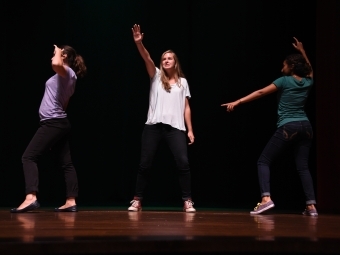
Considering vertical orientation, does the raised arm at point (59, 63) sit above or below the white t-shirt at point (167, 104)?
above

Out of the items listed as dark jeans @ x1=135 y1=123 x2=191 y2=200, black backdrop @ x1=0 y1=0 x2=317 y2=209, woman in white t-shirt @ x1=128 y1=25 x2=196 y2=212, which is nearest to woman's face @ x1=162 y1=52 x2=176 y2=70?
woman in white t-shirt @ x1=128 y1=25 x2=196 y2=212

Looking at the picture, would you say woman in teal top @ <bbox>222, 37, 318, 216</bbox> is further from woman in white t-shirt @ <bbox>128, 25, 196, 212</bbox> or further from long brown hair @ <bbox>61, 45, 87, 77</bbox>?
long brown hair @ <bbox>61, 45, 87, 77</bbox>

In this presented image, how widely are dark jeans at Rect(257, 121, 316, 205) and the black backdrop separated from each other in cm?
151

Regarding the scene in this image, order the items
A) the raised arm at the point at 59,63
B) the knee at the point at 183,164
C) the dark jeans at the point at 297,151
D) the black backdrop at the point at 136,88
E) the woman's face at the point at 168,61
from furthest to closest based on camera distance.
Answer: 1. the black backdrop at the point at 136,88
2. the woman's face at the point at 168,61
3. the knee at the point at 183,164
4. the dark jeans at the point at 297,151
5. the raised arm at the point at 59,63

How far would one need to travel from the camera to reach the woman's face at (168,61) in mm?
4711

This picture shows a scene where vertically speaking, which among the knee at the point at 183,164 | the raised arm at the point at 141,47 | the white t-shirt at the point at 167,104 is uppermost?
the raised arm at the point at 141,47

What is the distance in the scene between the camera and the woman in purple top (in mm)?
4160

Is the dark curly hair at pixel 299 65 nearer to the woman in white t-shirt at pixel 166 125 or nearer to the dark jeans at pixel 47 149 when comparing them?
the woman in white t-shirt at pixel 166 125

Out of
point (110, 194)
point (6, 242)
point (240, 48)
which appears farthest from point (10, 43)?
point (6, 242)

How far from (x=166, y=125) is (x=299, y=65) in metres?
1.08

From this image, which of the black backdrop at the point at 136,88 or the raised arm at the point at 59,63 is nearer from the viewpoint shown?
the raised arm at the point at 59,63

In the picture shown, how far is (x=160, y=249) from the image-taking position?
85.0 inches

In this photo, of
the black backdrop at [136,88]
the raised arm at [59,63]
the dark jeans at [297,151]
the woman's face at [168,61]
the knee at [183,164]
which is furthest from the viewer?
the black backdrop at [136,88]

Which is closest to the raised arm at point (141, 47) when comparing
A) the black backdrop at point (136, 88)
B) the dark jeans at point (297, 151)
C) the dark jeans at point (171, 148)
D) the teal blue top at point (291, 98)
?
the dark jeans at point (171, 148)
